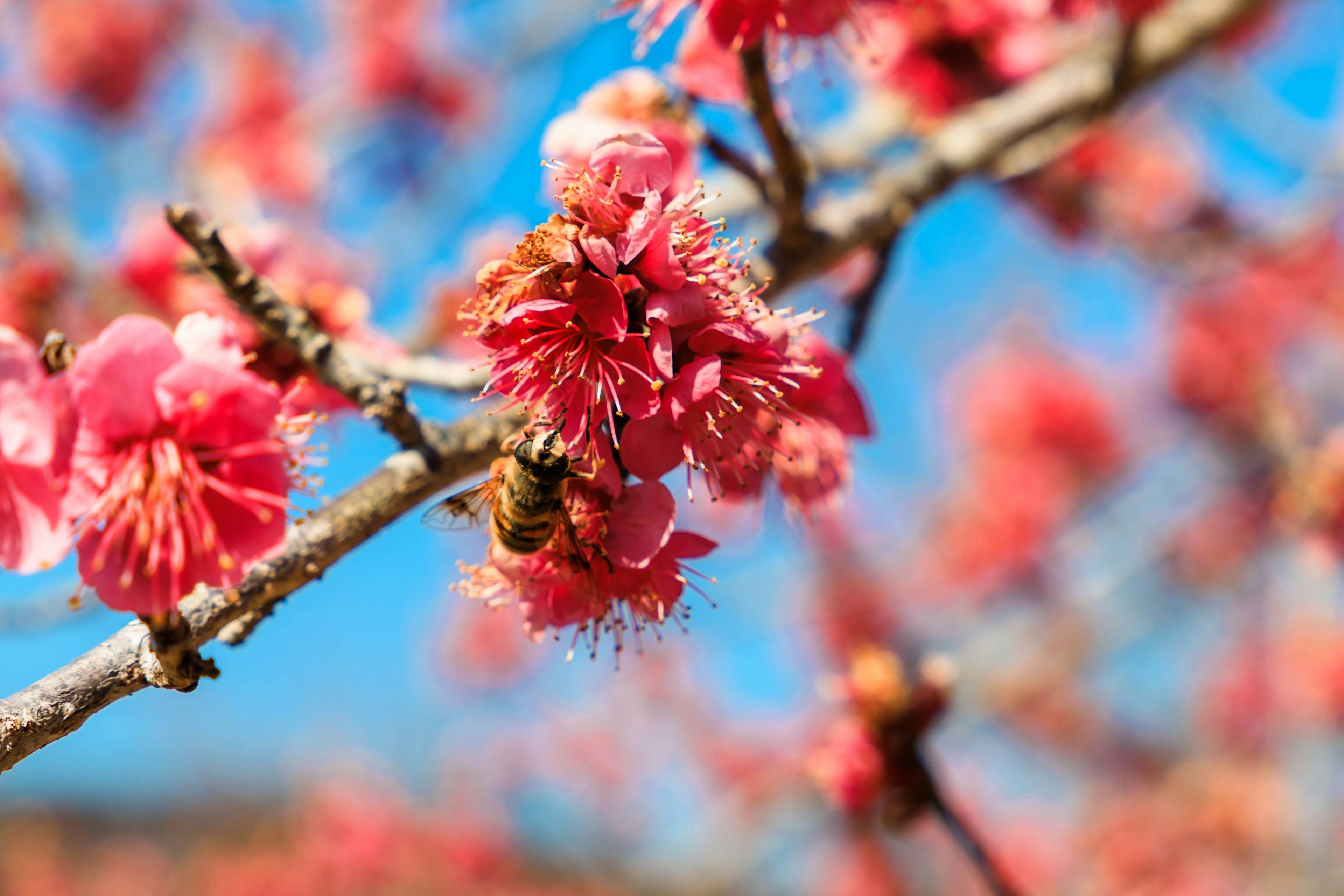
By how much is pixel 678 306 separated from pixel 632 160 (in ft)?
0.69

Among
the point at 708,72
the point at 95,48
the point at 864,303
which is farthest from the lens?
the point at 95,48

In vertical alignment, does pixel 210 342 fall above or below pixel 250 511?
above

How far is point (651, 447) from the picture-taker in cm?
109

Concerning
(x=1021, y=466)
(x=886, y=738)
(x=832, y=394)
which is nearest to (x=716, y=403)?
(x=832, y=394)

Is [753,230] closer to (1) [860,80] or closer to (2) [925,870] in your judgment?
(1) [860,80]

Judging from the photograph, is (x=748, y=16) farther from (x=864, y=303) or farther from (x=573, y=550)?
(x=573, y=550)

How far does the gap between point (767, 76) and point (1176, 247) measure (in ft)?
8.69

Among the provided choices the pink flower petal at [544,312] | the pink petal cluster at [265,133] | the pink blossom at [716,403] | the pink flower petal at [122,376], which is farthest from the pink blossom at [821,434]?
the pink petal cluster at [265,133]

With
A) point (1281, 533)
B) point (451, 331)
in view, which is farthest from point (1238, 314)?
point (451, 331)

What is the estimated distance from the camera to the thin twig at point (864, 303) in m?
1.88

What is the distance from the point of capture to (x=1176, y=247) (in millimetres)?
3469

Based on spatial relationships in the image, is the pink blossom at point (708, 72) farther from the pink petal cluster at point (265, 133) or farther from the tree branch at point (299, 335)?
the pink petal cluster at point (265, 133)

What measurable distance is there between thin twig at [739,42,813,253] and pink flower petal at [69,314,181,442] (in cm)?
104

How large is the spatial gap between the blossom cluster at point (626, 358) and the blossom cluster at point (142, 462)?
0.95 feet
